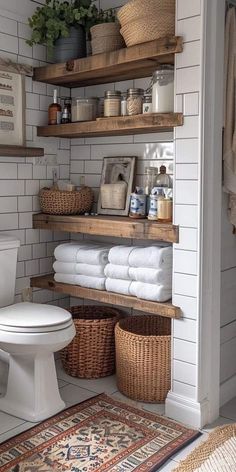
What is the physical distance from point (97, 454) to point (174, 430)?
0.40 metres

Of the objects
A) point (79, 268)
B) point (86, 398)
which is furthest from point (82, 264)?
point (86, 398)

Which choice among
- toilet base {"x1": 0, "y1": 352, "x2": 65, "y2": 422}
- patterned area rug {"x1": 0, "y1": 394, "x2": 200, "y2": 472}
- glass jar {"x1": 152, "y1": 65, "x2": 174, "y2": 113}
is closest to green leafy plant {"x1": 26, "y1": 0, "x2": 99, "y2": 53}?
glass jar {"x1": 152, "y1": 65, "x2": 174, "y2": 113}

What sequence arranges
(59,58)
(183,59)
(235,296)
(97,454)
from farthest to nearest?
1. (59,58)
2. (235,296)
3. (183,59)
4. (97,454)

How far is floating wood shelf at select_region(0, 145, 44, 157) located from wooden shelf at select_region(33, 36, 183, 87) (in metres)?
0.43

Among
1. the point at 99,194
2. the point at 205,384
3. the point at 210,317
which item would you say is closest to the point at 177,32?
the point at 99,194

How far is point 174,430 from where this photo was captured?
2332mm

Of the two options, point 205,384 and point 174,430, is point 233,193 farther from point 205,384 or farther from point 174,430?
point 174,430

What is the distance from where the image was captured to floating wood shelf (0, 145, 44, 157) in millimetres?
2753

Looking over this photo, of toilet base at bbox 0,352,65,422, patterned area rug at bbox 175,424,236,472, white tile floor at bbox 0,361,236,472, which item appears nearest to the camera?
patterned area rug at bbox 175,424,236,472

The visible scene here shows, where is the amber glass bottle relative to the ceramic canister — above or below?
above

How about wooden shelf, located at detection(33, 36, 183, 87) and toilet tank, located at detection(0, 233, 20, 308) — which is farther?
toilet tank, located at detection(0, 233, 20, 308)

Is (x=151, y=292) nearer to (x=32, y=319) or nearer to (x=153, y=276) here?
(x=153, y=276)

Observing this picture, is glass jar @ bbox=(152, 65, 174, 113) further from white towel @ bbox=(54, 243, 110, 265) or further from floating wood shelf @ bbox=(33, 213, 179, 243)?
white towel @ bbox=(54, 243, 110, 265)

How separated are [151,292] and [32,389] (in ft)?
2.47
